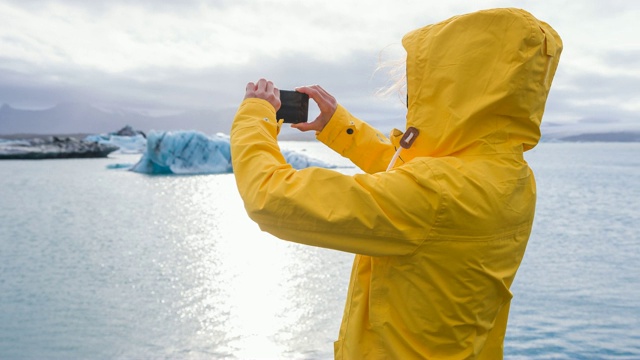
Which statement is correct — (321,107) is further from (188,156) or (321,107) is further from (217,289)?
(188,156)

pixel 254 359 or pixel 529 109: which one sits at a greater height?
pixel 529 109

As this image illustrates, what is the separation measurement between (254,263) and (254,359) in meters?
3.23

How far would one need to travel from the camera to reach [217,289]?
6.00 meters

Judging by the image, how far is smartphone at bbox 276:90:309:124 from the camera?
141 centimetres

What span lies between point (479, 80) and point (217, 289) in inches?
209

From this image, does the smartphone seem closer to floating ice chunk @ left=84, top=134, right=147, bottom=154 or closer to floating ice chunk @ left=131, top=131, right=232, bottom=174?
floating ice chunk @ left=131, top=131, right=232, bottom=174

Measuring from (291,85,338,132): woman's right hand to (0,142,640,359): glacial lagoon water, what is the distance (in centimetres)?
301

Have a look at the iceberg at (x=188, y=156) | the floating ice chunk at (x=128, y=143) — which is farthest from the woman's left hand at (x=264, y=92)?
the floating ice chunk at (x=128, y=143)

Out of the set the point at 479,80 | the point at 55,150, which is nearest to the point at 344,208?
the point at 479,80

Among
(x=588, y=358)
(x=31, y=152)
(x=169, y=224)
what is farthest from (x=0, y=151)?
(x=588, y=358)

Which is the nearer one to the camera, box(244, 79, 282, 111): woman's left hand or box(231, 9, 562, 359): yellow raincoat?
box(231, 9, 562, 359): yellow raincoat

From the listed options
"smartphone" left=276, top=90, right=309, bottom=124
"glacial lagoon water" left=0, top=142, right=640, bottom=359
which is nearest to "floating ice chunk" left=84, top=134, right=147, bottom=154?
"glacial lagoon water" left=0, top=142, right=640, bottom=359

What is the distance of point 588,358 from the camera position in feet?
14.0

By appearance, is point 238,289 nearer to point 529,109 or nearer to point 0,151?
point 529,109
